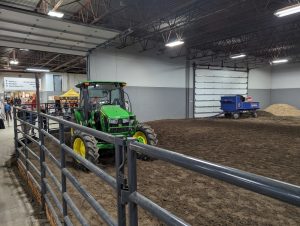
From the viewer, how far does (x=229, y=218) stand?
3119mm

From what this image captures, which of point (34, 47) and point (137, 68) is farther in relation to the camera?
point (137, 68)

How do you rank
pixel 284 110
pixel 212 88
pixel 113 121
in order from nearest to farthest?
pixel 113 121 < pixel 212 88 < pixel 284 110

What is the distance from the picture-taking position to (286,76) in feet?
70.2

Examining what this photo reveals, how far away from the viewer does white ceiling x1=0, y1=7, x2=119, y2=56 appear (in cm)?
764

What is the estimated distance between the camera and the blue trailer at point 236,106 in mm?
15870

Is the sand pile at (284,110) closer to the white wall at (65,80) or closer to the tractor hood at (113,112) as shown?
the tractor hood at (113,112)

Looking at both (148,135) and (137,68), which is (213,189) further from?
(137,68)

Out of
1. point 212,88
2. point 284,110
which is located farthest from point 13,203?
point 284,110

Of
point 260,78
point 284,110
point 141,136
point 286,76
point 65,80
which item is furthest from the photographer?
point 65,80

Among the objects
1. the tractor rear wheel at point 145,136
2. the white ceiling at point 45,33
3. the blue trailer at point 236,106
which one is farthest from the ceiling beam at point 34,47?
the blue trailer at point 236,106

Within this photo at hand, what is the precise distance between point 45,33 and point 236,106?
1234 cm

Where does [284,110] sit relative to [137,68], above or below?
below

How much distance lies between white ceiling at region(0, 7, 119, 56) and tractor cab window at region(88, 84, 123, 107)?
3.33m

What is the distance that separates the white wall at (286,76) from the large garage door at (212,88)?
4.62m
